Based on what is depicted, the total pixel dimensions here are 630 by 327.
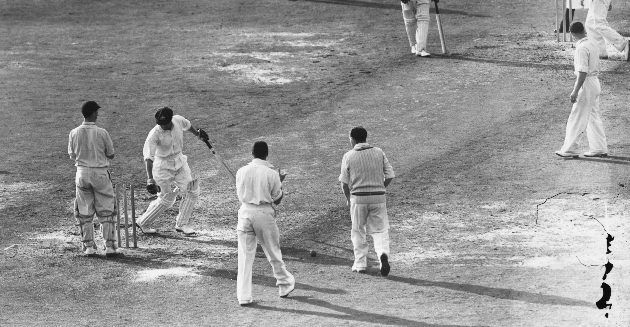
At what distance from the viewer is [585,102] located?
2019cm

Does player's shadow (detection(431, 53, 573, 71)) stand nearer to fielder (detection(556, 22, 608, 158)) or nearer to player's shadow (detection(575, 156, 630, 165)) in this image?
fielder (detection(556, 22, 608, 158))

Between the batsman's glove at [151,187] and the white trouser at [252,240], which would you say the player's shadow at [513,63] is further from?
the white trouser at [252,240]

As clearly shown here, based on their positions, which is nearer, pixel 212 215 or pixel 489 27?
pixel 212 215

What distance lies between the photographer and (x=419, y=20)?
27094mm

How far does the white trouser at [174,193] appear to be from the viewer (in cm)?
1773

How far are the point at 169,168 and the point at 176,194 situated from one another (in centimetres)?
44

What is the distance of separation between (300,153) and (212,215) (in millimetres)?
3497

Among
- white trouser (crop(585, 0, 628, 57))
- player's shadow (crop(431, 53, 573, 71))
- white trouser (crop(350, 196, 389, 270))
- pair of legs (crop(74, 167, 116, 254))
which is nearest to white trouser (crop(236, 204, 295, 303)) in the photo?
white trouser (crop(350, 196, 389, 270))

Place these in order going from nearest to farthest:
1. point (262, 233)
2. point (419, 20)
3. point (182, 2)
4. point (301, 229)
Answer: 1. point (262, 233)
2. point (301, 229)
3. point (419, 20)
4. point (182, 2)

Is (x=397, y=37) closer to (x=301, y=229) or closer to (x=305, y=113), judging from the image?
(x=305, y=113)

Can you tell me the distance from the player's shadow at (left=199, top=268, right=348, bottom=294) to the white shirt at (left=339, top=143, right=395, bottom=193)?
139cm

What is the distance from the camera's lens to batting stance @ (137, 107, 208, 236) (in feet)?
57.0

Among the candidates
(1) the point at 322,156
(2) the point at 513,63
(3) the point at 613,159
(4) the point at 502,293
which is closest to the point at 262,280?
(4) the point at 502,293

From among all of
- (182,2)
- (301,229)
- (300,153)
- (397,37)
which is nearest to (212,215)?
(301,229)
